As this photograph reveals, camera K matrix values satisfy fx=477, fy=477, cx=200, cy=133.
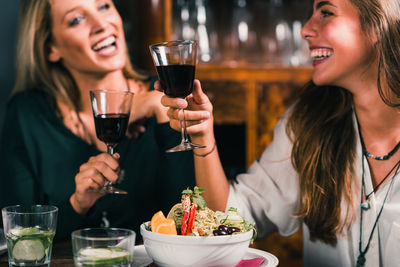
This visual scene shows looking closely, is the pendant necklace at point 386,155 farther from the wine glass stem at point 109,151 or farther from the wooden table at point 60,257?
the wooden table at point 60,257

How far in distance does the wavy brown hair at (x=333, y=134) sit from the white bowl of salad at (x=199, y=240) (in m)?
0.59

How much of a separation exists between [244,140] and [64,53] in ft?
4.67

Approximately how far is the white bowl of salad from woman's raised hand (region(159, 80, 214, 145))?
361mm

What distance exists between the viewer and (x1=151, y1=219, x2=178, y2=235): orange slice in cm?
103

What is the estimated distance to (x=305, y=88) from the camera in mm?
1812

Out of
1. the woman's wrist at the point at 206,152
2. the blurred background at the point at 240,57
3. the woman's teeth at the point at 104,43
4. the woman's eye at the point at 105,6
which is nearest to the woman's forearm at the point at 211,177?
the woman's wrist at the point at 206,152

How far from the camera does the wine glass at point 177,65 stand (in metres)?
1.26

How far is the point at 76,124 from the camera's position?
213 cm

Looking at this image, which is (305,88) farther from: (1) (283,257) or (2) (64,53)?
(1) (283,257)

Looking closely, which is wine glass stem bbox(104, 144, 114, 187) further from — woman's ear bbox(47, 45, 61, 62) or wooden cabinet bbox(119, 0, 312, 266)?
wooden cabinet bbox(119, 0, 312, 266)

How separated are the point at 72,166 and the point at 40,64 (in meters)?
0.53

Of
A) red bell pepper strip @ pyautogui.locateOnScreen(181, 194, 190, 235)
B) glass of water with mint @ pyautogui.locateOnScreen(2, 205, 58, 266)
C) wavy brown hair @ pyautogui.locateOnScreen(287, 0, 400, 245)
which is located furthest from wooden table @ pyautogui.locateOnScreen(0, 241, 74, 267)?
wavy brown hair @ pyautogui.locateOnScreen(287, 0, 400, 245)

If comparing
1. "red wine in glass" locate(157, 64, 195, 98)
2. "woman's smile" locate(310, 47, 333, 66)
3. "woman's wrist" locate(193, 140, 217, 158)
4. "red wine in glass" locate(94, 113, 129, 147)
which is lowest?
"woman's wrist" locate(193, 140, 217, 158)

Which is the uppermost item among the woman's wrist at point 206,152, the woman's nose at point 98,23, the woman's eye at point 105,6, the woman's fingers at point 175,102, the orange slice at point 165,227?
the woman's eye at point 105,6
